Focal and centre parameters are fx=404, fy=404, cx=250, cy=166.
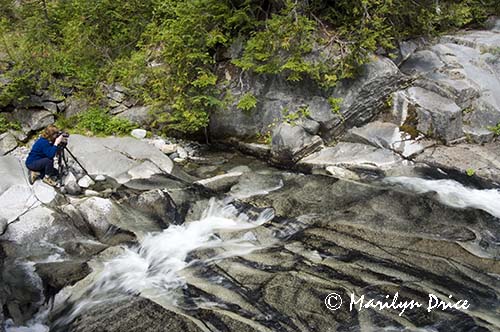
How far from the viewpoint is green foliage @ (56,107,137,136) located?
11344 millimetres

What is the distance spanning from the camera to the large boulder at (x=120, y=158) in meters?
9.25

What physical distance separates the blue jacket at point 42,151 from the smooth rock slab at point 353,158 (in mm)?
5649

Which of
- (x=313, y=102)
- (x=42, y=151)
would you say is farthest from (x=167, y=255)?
(x=313, y=102)

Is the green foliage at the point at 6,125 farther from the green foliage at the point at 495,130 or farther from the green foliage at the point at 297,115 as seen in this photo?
the green foliage at the point at 495,130

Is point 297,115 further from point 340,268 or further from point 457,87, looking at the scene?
point 340,268

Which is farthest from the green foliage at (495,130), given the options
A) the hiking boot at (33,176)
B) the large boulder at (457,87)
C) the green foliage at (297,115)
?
the hiking boot at (33,176)

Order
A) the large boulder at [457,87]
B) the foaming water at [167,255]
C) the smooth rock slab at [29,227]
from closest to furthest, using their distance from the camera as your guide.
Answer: the foaming water at [167,255] < the smooth rock slab at [29,227] < the large boulder at [457,87]

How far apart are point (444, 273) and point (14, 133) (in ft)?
36.1

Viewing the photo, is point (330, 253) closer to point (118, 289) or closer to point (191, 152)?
point (118, 289)

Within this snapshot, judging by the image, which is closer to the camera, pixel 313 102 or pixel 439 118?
pixel 439 118

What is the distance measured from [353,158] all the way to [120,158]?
18.5 ft

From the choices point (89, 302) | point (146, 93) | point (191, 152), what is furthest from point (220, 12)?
point (89, 302)

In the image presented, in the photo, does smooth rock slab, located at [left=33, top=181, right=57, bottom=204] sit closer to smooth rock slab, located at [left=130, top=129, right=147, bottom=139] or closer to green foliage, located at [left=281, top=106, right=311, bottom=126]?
smooth rock slab, located at [left=130, top=129, right=147, bottom=139]

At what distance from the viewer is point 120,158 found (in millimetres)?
9664
